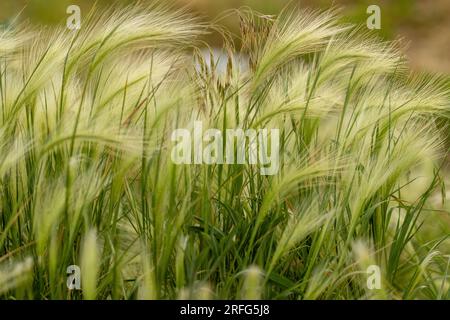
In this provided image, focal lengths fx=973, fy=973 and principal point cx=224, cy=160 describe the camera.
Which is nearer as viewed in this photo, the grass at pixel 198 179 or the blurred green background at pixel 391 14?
the grass at pixel 198 179

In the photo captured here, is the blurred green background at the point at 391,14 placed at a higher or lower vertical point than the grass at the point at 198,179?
higher

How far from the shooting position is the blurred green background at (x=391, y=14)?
6.47 meters

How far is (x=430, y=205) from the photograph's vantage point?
2.81 meters

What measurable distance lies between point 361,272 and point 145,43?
35.9 inches

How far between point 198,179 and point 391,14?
15.4ft

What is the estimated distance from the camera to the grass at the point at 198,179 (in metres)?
2.19

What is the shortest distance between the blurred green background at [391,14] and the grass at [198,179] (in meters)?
3.71

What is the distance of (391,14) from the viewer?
687 cm

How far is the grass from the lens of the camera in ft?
7.20

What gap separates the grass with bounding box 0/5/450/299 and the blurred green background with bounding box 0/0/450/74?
3.71 m

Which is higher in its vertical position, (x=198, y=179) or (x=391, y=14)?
(x=391, y=14)

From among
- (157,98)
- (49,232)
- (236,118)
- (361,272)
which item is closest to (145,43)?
(157,98)
